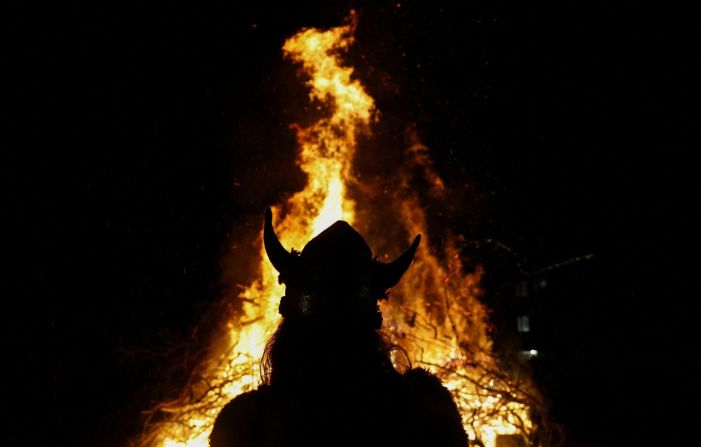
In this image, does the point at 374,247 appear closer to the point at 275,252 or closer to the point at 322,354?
the point at 275,252

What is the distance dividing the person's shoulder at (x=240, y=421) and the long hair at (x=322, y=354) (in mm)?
89

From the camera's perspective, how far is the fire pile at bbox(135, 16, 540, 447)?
19.0 feet

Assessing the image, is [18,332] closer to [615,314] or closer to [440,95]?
[440,95]

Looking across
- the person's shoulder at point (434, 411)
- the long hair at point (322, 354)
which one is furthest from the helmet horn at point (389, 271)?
the person's shoulder at point (434, 411)

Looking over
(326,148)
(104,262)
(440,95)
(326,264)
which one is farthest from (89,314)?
(326,264)

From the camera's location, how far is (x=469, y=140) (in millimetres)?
9117

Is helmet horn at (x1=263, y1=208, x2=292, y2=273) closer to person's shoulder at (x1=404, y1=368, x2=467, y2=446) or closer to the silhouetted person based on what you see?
the silhouetted person

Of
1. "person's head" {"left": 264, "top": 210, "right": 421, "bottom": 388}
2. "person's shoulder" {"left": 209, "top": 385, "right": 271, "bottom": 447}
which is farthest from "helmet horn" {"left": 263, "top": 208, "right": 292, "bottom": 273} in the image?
"person's shoulder" {"left": 209, "top": 385, "right": 271, "bottom": 447}

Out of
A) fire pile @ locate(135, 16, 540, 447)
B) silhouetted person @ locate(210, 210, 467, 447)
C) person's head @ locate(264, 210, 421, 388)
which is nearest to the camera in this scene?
silhouetted person @ locate(210, 210, 467, 447)

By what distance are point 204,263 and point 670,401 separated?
8.83 m

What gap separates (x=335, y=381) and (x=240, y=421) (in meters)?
0.31

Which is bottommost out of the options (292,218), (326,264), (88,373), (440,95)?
(326,264)

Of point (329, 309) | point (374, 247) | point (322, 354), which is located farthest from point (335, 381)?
point (374, 247)

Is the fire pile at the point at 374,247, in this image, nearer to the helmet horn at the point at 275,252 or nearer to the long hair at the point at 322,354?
the helmet horn at the point at 275,252
